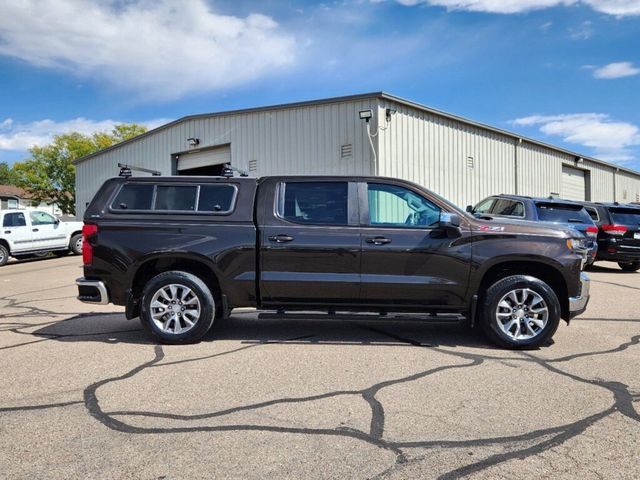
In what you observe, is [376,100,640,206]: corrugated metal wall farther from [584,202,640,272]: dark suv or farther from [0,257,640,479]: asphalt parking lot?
[0,257,640,479]: asphalt parking lot

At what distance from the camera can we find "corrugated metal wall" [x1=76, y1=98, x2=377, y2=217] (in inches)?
615

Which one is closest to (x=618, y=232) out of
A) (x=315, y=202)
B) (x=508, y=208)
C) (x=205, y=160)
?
(x=508, y=208)

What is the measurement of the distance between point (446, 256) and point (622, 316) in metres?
3.56

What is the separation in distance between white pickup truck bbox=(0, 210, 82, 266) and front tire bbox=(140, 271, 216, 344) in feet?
47.5

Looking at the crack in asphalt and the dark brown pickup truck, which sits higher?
the dark brown pickup truck

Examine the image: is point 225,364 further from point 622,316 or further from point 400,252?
point 622,316

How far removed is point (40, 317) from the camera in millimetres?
7480

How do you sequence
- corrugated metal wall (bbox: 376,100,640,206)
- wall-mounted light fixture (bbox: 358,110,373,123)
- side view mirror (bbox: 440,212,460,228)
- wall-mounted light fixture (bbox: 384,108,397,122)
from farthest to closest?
corrugated metal wall (bbox: 376,100,640,206) → wall-mounted light fixture (bbox: 384,108,397,122) → wall-mounted light fixture (bbox: 358,110,373,123) → side view mirror (bbox: 440,212,460,228)

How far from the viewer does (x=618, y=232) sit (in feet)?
40.9

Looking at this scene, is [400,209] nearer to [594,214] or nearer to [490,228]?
[490,228]

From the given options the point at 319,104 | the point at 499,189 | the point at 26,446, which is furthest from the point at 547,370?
the point at 499,189

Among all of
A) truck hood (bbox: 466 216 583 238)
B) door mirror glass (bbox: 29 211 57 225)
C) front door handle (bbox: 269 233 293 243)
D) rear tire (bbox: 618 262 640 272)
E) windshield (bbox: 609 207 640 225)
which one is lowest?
rear tire (bbox: 618 262 640 272)

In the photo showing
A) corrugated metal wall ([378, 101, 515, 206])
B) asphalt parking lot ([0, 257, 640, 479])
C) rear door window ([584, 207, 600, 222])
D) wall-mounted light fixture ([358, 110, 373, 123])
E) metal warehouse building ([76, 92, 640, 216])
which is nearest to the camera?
asphalt parking lot ([0, 257, 640, 479])

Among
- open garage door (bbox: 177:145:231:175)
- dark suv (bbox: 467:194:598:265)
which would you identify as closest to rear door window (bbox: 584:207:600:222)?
dark suv (bbox: 467:194:598:265)
